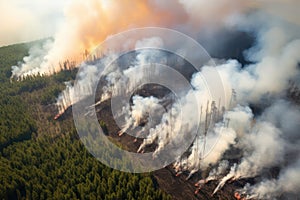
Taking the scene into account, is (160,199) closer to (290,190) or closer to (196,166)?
(196,166)

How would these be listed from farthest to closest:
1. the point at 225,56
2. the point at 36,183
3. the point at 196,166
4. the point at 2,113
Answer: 1. the point at 225,56
2. the point at 2,113
3. the point at 196,166
4. the point at 36,183

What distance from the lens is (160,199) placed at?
208ft

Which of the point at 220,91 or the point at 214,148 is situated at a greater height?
the point at 220,91

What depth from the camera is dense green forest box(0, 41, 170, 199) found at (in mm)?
65062

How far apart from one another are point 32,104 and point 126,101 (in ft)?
137

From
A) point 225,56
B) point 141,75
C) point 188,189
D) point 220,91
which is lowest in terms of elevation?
point 188,189

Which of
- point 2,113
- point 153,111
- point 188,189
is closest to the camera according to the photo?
point 188,189

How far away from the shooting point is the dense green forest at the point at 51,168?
213ft

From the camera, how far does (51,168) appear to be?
75188mm

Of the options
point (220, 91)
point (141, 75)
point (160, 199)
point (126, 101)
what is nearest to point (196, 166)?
point (160, 199)

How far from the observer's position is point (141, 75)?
132 meters

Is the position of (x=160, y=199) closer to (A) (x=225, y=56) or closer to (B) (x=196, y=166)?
(B) (x=196, y=166)

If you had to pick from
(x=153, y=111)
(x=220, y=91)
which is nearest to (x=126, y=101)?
(x=153, y=111)

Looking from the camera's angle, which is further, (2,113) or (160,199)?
(2,113)
